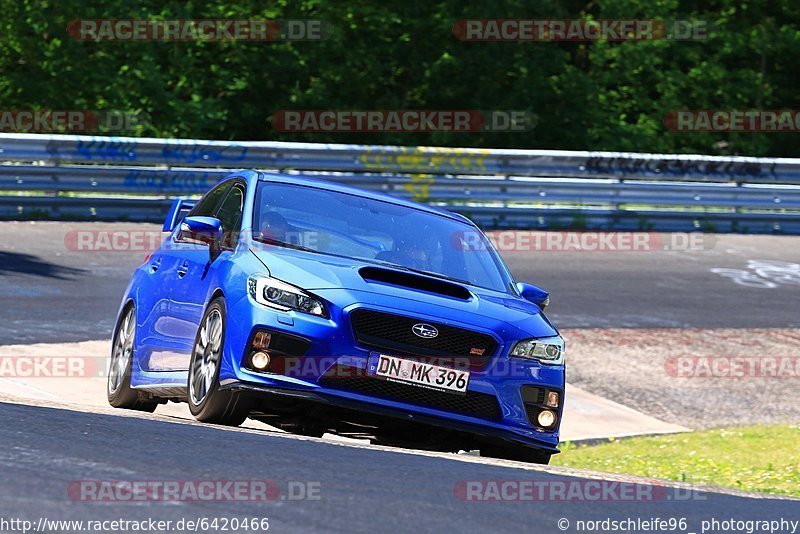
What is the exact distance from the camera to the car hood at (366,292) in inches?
297

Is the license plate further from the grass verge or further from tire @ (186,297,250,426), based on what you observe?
the grass verge

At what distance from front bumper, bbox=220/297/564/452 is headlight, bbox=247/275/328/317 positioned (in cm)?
4

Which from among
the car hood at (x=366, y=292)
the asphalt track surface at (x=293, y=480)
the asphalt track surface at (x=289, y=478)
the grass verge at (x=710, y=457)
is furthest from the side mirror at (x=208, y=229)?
the grass verge at (x=710, y=457)

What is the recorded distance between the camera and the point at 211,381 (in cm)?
766

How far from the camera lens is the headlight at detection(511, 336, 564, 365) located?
7805 millimetres

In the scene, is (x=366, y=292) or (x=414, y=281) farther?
(x=414, y=281)

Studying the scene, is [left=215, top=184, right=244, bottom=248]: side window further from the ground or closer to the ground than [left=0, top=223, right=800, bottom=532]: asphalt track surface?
further from the ground

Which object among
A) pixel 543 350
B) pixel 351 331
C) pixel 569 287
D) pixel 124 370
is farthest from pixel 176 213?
pixel 569 287

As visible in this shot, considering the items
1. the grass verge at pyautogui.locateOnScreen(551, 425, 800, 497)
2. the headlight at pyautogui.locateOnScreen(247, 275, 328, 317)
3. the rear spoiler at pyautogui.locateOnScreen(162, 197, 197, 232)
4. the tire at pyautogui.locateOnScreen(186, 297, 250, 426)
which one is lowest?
the grass verge at pyautogui.locateOnScreen(551, 425, 800, 497)

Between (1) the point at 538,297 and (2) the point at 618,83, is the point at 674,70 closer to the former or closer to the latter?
(2) the point at 618,83

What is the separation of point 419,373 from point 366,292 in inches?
20.3

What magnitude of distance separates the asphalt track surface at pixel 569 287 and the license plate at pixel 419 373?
5444mm

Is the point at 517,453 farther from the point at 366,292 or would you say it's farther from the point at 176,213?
the point at 176,213

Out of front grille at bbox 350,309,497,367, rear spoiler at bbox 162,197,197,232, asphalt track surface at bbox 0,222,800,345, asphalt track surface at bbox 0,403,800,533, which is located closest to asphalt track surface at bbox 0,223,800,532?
asphalt track surface at bbox 0,403,800,533
